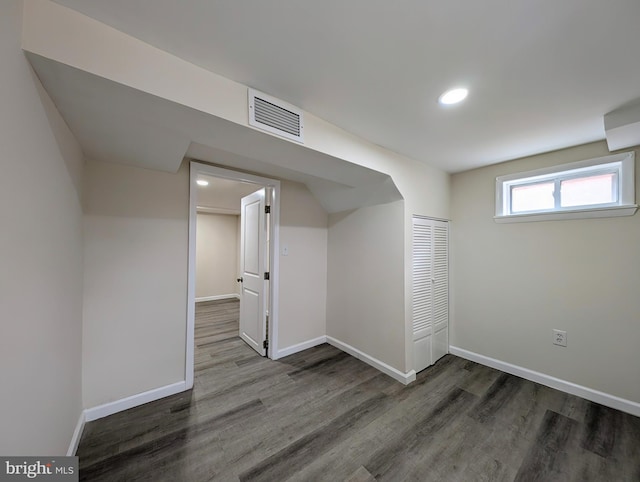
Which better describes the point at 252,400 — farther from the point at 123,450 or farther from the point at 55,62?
the point at 55,62

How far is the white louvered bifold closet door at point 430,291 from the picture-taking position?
8.36 ft

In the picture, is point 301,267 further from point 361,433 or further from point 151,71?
point 151,71

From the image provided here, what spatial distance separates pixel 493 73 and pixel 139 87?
1750 millimetres

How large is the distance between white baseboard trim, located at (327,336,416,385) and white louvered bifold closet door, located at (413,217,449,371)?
204 mm

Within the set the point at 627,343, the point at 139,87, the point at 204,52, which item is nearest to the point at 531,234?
the point at 627,343

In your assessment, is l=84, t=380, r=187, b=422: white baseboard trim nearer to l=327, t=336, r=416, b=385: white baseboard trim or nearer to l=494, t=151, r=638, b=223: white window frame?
l=327, t=336, r=416, b=385: white baseboard trim

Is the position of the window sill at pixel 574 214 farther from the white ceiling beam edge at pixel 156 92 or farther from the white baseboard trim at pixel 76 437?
the white baseboard trim at pixel 76 437

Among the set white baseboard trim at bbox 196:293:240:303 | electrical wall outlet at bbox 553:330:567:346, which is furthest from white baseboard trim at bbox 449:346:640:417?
white baseboard trim at bbox 196:293:240:303

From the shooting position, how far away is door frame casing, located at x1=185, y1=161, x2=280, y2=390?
2234 millimetres

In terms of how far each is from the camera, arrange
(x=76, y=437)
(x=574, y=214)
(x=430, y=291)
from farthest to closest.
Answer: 1. (x=430, y=291)
2. (x=574, y=214)
3. (x=76, y=437)

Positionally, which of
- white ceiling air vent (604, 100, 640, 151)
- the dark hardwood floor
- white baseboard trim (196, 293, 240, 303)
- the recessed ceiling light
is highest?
the recessed ceiling light

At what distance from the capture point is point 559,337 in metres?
2.23

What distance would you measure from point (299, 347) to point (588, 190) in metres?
3.45

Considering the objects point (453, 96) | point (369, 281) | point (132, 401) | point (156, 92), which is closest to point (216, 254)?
point (132, 401)
